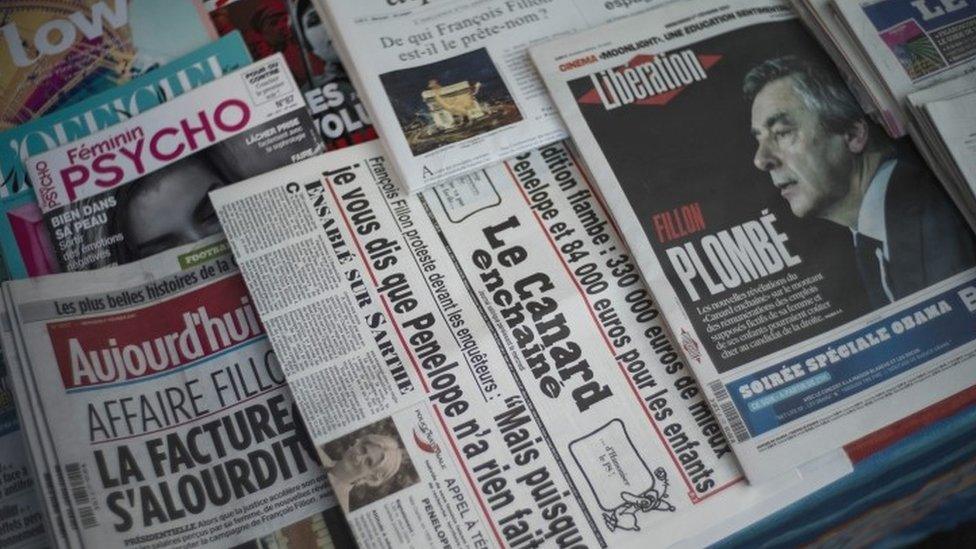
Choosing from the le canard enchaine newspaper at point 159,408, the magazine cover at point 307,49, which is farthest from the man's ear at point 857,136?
the le canard enchaine newspaper at point 159,408

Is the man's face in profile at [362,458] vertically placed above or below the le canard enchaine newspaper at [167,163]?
below

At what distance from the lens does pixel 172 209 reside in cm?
62

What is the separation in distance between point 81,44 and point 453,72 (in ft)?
1.17

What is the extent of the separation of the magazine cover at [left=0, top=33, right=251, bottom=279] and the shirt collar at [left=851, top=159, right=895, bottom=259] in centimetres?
56

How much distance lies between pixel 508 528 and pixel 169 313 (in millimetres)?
328

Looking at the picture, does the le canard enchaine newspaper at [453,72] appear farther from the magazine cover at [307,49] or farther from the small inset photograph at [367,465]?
the small inset photograph at [367,465]

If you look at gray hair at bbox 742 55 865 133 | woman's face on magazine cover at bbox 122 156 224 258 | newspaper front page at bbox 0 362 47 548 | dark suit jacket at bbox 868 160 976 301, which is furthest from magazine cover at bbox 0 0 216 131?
dark suit jacket at bbox 868 160 976 301

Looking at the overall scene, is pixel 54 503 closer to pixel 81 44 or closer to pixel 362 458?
pixel 362 458

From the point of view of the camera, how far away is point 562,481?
20.9 inches

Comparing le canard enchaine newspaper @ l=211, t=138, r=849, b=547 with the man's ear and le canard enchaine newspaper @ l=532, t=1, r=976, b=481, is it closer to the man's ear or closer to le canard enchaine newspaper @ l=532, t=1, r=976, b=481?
le canard enchaine newspaper @ l=532, t=1, r=976, b=481

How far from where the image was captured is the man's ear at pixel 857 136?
2.02 feet

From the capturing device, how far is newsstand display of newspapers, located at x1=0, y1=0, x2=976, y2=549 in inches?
21.0

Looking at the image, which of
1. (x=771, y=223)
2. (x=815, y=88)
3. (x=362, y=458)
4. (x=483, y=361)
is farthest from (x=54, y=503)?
(x=815, y=88)

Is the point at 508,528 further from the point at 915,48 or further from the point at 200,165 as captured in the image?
the point at 915,48
